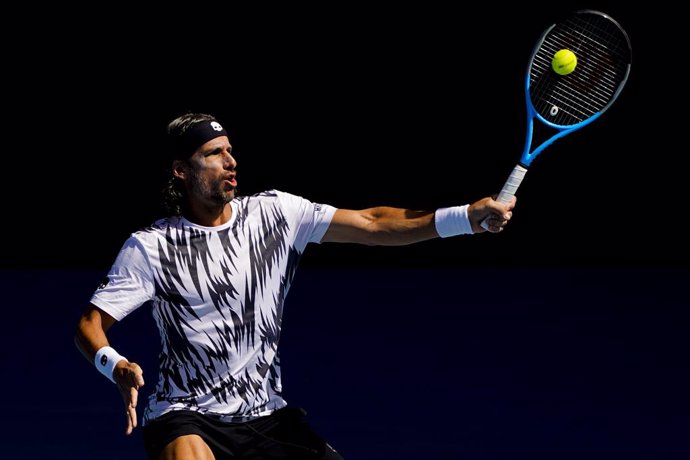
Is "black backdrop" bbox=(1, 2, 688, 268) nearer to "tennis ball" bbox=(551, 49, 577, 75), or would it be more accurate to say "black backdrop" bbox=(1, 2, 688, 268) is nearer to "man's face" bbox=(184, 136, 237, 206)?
"tennis ball" bbox=(551, 49, 577, 75)

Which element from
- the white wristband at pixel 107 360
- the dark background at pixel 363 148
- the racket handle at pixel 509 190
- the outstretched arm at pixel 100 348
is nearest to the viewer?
the outstretched arm at pixel 100 348

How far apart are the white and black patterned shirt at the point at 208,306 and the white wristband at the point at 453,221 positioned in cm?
56

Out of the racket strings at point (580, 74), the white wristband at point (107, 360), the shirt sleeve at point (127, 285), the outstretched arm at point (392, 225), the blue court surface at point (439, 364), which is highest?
the racket strings at point (580, 74)

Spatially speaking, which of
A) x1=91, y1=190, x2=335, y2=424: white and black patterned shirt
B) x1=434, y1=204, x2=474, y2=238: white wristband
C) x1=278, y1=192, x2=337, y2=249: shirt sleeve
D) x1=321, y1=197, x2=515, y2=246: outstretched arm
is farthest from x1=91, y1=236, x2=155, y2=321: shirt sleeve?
x1=434, y1=204, x2=474, y2=238: white wristband

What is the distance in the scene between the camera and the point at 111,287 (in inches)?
166

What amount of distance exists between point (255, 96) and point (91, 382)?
3238mm

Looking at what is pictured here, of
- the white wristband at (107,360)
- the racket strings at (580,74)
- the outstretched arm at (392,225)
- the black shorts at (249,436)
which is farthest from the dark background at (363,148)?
the white wristband at (107,360)

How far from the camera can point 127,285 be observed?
4.21 m

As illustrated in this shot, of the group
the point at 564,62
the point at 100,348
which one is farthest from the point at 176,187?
the point at 564,62

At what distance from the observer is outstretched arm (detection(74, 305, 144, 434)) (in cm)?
379

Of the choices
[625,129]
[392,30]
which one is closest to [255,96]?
[392,30]

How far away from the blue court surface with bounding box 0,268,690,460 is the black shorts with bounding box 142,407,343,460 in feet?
4.39

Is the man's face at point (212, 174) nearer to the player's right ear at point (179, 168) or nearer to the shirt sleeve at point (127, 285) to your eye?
the player's right ear at point (179, 168)

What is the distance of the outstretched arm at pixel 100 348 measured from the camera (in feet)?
12.4
